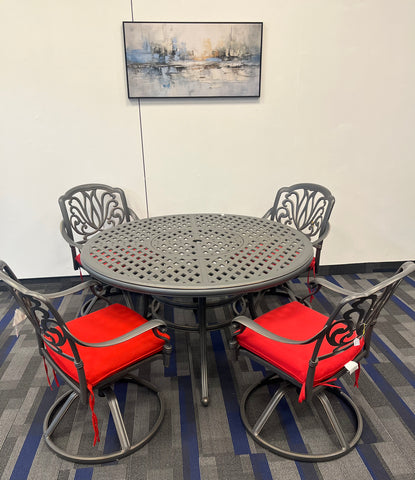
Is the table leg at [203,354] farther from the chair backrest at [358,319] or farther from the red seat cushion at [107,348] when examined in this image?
the chair backrest at [358,319]

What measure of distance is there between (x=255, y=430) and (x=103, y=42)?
107 inches

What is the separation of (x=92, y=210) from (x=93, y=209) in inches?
0.5

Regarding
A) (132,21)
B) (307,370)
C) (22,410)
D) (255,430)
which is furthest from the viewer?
(132,21)

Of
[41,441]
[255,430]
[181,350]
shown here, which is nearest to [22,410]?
[41,441]

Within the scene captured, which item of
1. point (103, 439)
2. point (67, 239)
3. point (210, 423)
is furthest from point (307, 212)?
point (103, 439)

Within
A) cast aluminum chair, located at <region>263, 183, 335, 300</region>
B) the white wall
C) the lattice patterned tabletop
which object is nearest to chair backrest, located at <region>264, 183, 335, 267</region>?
cast aluminum chair, located at <region>263, 183, 335, 300</region>

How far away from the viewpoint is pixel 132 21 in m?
2.42

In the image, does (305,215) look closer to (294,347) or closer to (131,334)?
(294,347)

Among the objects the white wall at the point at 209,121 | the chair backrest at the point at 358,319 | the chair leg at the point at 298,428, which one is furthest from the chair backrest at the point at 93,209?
the chair backrest at the point at 358,319

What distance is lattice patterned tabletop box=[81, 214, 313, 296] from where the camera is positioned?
1500mm

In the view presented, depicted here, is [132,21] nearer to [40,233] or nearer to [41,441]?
[40,233]

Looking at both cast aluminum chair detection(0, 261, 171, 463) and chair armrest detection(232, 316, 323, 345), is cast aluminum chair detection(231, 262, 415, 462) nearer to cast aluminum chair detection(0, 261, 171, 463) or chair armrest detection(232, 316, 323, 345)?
chair armrest detection(232, 316, 323, 345)

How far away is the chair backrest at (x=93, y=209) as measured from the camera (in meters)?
2.59

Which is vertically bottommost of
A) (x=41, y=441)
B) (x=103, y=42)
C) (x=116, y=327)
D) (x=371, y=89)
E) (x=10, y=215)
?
(x=41, y=441)
